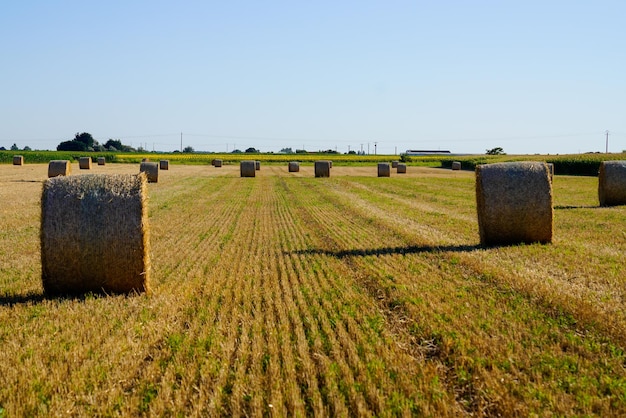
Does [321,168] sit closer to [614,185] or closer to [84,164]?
[84,164]

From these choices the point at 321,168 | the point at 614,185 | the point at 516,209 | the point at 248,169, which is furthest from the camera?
the point at 321,168

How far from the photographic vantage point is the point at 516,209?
13.4 metres

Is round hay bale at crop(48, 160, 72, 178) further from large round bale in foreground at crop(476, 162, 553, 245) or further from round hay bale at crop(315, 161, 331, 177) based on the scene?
large round bale in foreground at crop(476, 162, 553, 245)

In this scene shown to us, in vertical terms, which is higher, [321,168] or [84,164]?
[84,164]

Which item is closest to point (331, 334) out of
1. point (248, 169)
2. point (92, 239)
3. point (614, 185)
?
point (92, 239)

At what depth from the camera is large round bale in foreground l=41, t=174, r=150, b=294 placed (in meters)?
8.93

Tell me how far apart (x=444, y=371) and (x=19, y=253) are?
10.0 meters

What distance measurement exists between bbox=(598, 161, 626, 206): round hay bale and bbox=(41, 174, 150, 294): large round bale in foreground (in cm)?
1958

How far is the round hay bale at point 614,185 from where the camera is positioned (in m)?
22.8

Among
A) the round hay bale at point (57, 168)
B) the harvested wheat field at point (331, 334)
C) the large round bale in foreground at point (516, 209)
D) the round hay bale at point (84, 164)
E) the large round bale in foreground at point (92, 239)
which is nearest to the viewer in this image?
the harvested wheat field at point (331, 334)

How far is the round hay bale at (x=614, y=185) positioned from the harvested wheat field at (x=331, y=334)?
10.1 metres

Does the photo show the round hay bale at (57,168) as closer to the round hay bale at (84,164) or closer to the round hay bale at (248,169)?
the round hay bale at (248,169)

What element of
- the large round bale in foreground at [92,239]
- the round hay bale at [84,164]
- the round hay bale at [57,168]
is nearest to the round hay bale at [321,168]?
the round hay bale at [57,168]

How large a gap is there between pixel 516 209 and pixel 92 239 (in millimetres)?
9089
